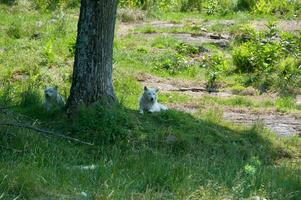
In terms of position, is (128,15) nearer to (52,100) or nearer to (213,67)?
(213,67)

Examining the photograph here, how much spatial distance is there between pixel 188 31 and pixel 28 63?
24.8 feet

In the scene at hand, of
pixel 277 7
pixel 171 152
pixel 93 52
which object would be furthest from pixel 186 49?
pixel 171 152

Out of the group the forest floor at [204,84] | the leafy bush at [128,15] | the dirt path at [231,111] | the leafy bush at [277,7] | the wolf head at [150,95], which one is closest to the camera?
the wolf head at [150,95]

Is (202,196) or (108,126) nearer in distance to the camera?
(202,196)

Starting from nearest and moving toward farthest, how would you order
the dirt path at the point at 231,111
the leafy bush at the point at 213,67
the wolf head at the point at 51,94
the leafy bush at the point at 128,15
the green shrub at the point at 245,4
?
the wolf head at the point at 51,94 → the dirt path at the point at 231,111 → the leafy bush at the point at 213,67 → the leafy bush at the point at 128,15 → the green shrub at the point at 245,4

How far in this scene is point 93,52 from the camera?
1066 centimetres

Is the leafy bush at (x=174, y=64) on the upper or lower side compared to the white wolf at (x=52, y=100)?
lower

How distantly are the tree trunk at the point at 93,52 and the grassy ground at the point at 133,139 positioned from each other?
13.5 inches

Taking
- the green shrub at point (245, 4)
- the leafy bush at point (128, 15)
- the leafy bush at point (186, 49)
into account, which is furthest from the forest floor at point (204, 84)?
the green shrub at point (245, 4)

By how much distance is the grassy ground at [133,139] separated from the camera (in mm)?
7121

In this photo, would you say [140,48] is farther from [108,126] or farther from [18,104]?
[108,126]

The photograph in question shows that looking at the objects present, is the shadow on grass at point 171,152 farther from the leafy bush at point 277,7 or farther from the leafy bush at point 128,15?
the leafy bush at point 277,7

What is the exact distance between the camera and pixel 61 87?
14.8 metres

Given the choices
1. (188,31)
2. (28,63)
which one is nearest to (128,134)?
(28,63)
